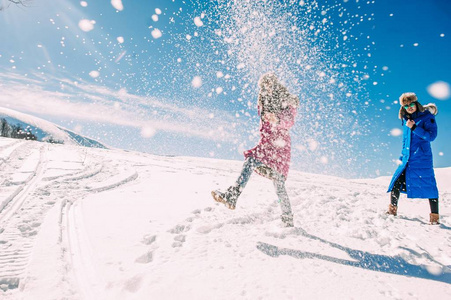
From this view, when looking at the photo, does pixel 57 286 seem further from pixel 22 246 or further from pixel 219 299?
pixel 219 299

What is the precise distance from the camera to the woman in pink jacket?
9.43 ft

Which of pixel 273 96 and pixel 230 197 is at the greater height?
pixel 273 96

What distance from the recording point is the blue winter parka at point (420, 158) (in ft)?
11.7

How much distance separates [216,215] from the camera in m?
3.28

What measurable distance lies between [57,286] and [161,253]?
2.38 ft

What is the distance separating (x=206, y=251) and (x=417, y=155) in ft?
11.4

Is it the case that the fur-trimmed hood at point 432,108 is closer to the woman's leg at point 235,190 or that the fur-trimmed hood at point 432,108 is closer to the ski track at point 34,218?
the woman's leg at point 235,190

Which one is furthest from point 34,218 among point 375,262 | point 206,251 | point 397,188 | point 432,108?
point 432,108

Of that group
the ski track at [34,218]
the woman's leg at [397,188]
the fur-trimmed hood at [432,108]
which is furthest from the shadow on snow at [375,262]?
the fur-trimmed hood at [432,108]

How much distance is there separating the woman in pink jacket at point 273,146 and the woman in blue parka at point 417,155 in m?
2.05

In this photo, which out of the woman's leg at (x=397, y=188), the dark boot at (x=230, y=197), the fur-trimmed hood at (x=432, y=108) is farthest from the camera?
the woman's leg at (x=397, y=188)

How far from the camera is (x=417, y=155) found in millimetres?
3713

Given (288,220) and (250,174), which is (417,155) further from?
(250,174)

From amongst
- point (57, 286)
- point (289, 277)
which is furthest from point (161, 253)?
point (289, 277)
